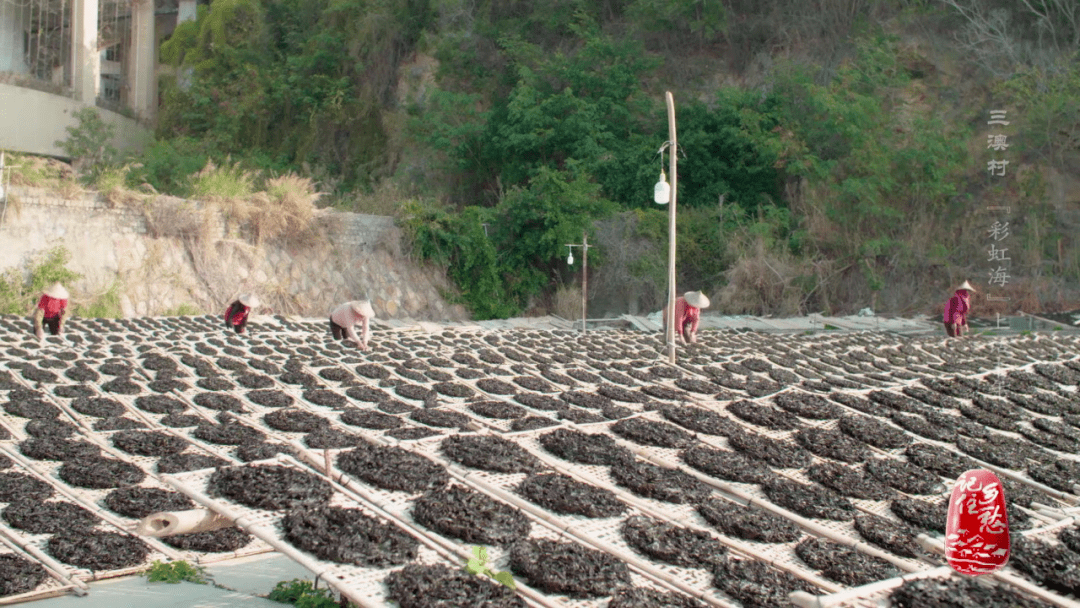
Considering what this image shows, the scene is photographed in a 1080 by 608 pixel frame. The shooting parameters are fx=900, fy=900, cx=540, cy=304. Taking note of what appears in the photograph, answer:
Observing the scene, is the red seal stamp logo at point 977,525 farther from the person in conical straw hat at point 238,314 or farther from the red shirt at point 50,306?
the red shirt at point 50,306

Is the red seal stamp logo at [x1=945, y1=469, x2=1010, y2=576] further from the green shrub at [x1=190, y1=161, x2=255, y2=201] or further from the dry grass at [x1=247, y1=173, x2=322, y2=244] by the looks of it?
the dry grass at [x1=247, y1=173, x2=322, y2=244]

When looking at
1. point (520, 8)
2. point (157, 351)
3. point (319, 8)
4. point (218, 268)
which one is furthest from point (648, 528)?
point (319, 8)

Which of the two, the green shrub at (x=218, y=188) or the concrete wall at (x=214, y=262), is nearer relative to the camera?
the concrete wall at (x=214, y=262)

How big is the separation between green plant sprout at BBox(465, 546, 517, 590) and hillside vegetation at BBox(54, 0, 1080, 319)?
20173 millimetres

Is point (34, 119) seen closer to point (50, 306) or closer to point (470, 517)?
point (50, 306)

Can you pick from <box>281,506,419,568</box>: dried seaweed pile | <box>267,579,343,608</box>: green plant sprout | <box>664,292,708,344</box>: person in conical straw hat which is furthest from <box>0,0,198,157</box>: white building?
<box>281,506,419,568</box>: dried seaweed pile

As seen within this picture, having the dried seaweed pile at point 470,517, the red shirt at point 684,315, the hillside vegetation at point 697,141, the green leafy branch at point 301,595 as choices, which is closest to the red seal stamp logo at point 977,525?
the dried seaweed pile at point 470,517

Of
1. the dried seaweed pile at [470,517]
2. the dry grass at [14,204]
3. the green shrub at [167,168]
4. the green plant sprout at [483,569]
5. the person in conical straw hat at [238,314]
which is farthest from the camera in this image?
the green shrub at [167,168]

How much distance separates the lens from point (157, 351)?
34.5 ft

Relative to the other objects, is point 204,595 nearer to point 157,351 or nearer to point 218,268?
point 157,351

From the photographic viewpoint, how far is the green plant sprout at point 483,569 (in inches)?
145

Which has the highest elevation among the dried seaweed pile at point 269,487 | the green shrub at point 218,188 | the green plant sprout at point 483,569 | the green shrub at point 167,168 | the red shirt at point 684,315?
the green shrub at point 167,168

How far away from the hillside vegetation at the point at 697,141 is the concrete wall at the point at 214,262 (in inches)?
43.7

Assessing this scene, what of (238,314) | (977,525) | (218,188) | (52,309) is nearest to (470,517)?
(977,525)
